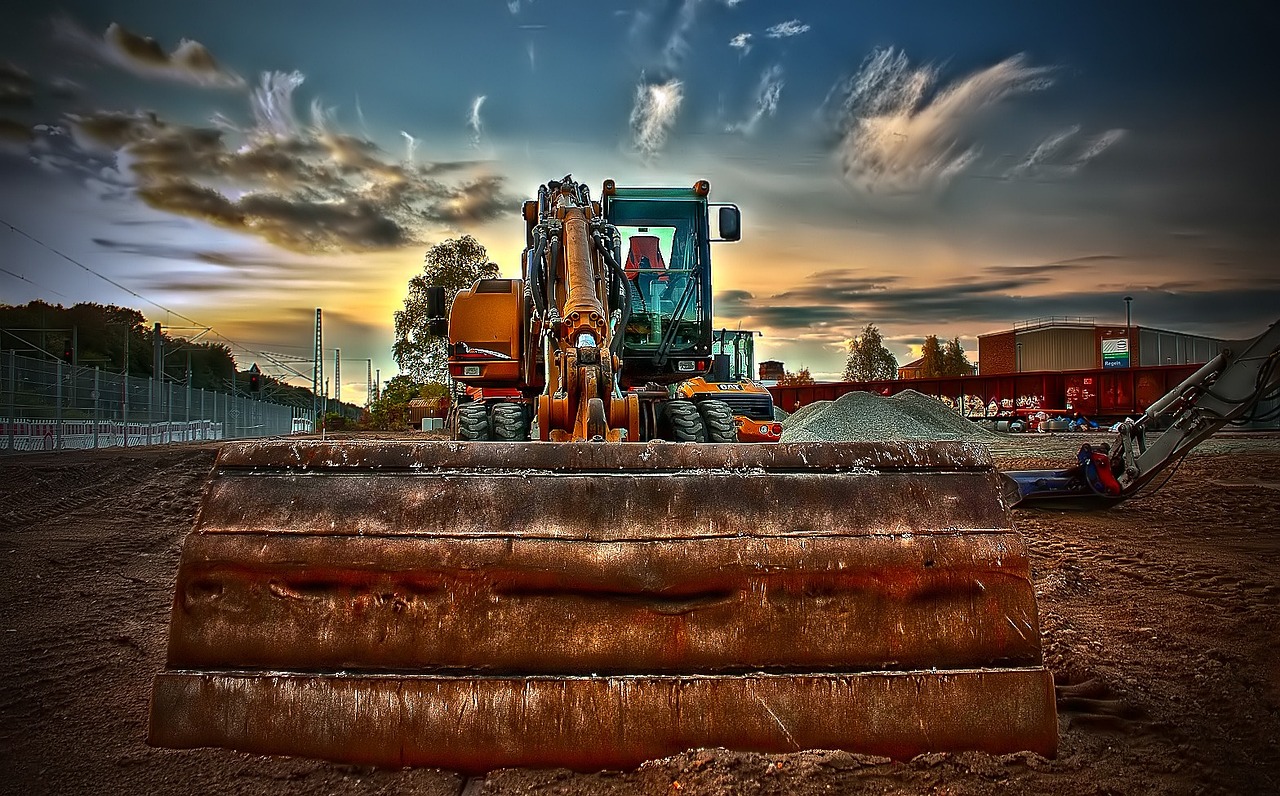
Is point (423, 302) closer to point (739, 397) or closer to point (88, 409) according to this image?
point (88, 409)

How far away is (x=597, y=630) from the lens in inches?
88.3

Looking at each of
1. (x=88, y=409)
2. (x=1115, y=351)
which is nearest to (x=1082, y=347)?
(x=1115, y=351)

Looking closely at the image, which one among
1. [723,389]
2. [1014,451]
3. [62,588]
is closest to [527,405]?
[723,389]

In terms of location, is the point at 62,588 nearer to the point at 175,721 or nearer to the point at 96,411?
the point at 175,721

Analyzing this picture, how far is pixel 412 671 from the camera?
2.25 m

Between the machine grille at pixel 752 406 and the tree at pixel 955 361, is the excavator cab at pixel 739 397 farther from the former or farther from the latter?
the tree at pixel 955 361

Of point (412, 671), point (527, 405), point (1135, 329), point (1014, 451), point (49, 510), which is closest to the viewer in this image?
point (412, 671)

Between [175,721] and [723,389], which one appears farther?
[723,389]

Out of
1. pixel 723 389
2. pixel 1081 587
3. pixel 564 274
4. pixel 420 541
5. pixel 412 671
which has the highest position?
pixel 564 274

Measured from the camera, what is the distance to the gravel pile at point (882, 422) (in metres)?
19.3

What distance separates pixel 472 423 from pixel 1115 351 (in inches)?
2609

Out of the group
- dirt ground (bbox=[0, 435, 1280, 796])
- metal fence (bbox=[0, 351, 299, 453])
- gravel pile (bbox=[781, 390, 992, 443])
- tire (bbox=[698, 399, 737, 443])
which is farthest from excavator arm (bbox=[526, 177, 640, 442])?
metal fence (bbox=[0, 351, 299, 453])

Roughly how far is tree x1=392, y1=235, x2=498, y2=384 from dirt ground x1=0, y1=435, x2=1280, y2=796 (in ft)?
115

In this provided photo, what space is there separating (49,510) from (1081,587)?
1119 cm
